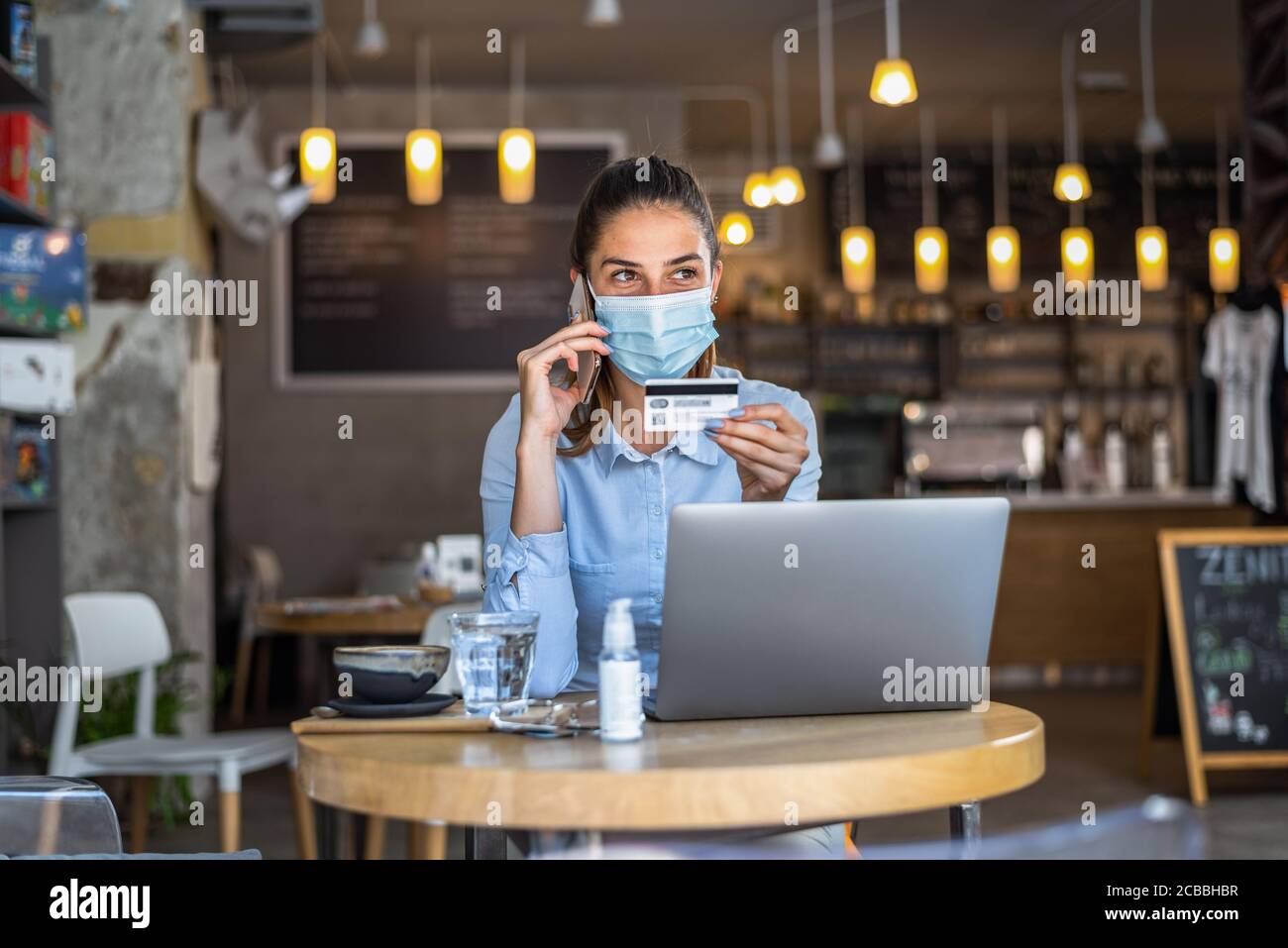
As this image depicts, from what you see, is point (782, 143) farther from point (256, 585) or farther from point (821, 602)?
point (821, 602)

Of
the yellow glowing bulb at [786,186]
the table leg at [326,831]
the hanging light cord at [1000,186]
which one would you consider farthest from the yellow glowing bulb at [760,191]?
the table leg at [326,831]

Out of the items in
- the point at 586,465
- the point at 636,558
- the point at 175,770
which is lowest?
the point at 175,770

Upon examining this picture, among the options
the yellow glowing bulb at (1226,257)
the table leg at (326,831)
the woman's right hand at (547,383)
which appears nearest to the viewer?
the woman's right hand at (547,383)

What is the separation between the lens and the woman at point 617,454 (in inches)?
69.1

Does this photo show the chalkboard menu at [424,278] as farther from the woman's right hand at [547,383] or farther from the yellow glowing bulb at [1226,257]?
the woman's right hand at [547,383]

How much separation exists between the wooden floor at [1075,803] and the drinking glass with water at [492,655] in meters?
Answer: 2.14

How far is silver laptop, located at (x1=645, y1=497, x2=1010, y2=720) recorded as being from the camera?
131 centimetres

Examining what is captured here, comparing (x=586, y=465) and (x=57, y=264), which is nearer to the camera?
(x=586, y=465)

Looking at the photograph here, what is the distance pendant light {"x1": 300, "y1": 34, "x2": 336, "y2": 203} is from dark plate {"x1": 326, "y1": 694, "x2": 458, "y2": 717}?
4936 millimetres

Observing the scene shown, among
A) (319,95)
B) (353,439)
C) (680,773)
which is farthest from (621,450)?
(319,95)

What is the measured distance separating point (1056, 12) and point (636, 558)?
19.3 feet

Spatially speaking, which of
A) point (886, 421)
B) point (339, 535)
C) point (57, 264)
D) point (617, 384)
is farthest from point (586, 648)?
point (886, 421)

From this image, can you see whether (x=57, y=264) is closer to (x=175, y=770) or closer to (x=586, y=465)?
(x=175, y=770)

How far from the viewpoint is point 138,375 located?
497 cm
